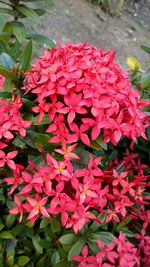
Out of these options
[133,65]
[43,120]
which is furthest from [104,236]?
[133,65]

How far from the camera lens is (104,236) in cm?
113

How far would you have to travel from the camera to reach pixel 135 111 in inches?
39.6

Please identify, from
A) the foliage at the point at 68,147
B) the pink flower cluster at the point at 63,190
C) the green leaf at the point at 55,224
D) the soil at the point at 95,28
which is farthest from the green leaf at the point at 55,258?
the soil at the point at 95,28

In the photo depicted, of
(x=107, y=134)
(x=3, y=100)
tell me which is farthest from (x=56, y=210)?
(x=3, y=100)

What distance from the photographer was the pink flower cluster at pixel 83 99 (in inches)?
37.4

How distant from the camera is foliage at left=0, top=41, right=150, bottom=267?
95cm

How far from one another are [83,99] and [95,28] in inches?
156

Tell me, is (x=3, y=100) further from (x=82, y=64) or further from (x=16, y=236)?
(x=16, y=236)

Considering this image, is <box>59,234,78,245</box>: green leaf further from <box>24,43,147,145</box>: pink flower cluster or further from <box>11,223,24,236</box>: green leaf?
<box>24,43,147,145</box>: pink flower cluster

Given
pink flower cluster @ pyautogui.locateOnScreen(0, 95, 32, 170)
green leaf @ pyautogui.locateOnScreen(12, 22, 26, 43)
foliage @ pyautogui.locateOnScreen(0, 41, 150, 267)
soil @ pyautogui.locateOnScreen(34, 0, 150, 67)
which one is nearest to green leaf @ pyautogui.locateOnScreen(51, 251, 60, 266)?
foliage @ pyautogui.locateOnScreen(0, 41, 150, 267)

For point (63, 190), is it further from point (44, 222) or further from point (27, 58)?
point (27, 58)

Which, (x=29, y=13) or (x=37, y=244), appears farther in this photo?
(x=29, y=13)

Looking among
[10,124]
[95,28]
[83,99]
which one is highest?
[83,99]

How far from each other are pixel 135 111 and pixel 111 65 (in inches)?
6.7
